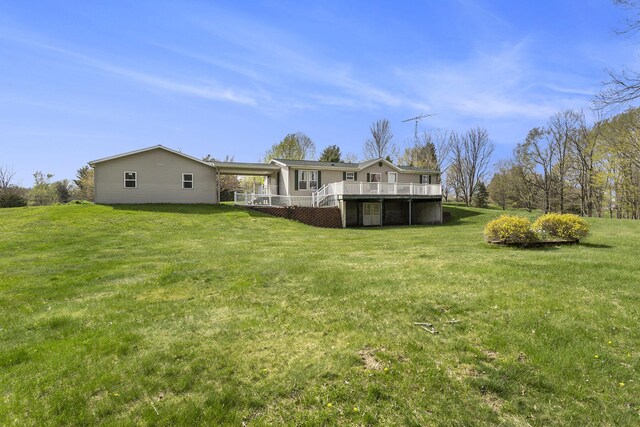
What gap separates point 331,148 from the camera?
50.8 metres

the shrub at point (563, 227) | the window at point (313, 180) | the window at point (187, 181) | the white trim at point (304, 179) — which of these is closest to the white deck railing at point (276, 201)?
the white trim at point (304, 179)

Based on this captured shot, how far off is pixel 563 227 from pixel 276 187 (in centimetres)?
2141

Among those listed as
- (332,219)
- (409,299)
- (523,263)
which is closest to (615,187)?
(332,219)

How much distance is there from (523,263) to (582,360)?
15.3 feet

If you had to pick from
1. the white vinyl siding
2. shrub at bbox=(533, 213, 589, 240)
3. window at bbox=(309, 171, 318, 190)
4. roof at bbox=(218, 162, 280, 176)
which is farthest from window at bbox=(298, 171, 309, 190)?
shrub at bbox=(533, 213, 589, 240)

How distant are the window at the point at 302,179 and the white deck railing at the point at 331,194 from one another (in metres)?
1.66

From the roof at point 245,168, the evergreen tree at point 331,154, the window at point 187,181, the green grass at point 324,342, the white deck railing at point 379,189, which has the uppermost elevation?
the evergreen tree at point 331,154

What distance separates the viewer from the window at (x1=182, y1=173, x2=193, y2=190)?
2572cm

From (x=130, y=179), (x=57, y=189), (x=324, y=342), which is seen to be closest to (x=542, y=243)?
(x=324, y=342)

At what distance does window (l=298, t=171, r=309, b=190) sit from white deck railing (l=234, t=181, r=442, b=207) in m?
1.66

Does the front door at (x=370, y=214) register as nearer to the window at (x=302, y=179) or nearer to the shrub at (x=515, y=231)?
the window at (x=302, y=179)

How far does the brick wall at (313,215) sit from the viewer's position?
22.9 metres

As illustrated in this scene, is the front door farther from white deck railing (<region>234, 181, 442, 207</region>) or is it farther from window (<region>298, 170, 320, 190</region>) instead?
window (<region>298, 170, 320, 190</region>)

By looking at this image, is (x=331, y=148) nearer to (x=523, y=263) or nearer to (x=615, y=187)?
(x=615, y=187)
